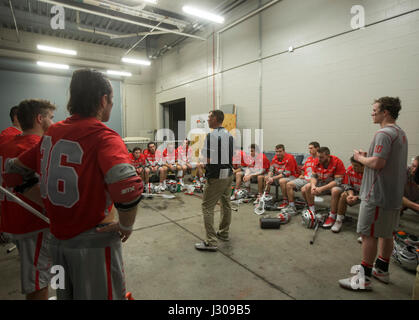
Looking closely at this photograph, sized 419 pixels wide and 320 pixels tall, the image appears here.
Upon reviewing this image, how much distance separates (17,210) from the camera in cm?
153

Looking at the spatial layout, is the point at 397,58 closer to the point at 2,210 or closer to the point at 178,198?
the point at 178,198

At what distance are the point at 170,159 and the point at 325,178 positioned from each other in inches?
173

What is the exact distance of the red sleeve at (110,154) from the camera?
Answer: 0.94 meters

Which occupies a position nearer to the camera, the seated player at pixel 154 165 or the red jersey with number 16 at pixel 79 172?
the red jersey with number 16 at pixel 79 172

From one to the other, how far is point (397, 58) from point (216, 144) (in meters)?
3.70

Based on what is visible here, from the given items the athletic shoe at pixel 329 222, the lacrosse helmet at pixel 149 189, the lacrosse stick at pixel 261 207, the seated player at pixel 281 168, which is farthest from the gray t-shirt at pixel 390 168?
the lacrosse helmet at pixel 149 189

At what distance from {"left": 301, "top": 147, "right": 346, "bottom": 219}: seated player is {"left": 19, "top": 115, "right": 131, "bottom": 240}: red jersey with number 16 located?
3.64 metres

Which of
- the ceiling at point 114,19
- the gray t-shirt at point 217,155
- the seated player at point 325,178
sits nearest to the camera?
the gray t-shirt at point 217,155

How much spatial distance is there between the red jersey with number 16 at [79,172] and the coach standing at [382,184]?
6.88 ft

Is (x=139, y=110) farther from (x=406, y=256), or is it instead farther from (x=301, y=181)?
(x=406, y=256)

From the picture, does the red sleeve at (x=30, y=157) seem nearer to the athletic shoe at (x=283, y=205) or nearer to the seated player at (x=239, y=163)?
the athletic shoe at (x=283, y=205)

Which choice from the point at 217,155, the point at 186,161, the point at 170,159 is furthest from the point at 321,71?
the point at 170,159

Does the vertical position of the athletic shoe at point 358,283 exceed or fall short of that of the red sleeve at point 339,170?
it falls short
